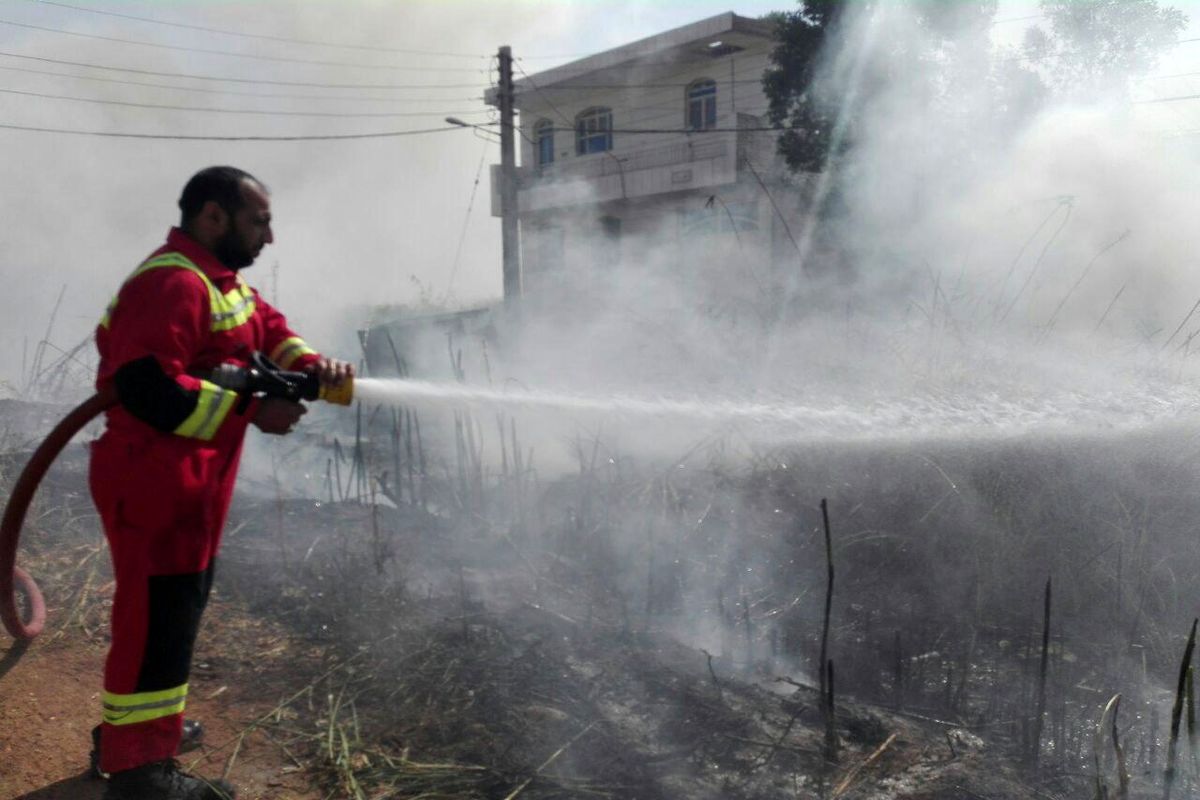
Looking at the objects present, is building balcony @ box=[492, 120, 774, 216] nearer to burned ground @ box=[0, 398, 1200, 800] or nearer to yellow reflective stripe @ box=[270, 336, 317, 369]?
burned ground @ box=[0, 398, 1200, 800]

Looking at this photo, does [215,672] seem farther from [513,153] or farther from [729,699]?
[513,153]

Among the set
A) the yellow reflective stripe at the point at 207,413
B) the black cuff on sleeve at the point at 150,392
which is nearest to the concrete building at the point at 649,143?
the yellow reflective stripe at the point at 207,413

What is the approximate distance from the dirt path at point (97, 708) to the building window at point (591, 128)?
18377 millimetres

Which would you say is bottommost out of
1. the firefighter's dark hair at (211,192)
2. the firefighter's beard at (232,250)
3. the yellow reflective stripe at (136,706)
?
the yellow reflective stripe at (136,706)

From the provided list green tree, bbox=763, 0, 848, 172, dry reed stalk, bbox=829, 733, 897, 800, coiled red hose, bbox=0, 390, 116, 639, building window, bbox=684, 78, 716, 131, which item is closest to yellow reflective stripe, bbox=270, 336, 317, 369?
coiled red hose, bbox=0, 390, 116, 639

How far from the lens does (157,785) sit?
8.05 ft

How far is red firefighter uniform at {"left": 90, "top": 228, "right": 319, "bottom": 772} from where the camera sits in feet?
7.63

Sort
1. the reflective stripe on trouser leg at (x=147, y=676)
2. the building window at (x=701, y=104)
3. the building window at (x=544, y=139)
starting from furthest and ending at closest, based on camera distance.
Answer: the building window at (x=544, y=139)
the building window at (x=701, y=104)
the reflective stripe on trouser leg at (x=147, y=676)

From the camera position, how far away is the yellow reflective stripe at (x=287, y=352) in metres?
2.89

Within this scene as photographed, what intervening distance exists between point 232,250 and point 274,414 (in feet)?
1.63

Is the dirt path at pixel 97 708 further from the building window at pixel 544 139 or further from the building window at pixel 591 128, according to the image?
the building window at pixel 544 139

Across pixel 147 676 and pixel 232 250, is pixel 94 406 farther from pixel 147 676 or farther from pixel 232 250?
pixel 147 676

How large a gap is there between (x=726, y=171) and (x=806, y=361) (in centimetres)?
1194

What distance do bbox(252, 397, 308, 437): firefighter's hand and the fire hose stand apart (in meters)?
0.02
